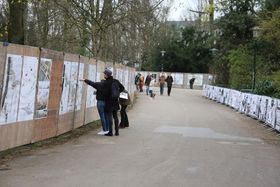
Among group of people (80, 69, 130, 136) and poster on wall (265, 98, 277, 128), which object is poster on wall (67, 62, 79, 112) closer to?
group of people (80, 69, 130, 136)

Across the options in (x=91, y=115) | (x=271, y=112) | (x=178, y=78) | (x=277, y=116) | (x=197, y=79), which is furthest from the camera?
(x=178, y=78)

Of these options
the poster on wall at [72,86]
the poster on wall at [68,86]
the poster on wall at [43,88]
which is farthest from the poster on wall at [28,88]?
the poster on wall at [72,86]

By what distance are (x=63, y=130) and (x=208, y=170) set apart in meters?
5.67

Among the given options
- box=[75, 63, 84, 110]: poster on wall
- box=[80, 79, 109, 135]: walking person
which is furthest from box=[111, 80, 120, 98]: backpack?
box=[75, 63, 84, 110]: poster on wall

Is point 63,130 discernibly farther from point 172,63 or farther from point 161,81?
point 172,63

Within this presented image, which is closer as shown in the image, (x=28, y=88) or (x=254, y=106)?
(x=28, y=88)

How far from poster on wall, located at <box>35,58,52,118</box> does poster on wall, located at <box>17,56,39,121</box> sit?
0.31m

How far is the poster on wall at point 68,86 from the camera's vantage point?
14.3 meters

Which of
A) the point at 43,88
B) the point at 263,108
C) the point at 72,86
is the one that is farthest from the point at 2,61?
the point at 263,108

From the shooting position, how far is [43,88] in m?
12.6

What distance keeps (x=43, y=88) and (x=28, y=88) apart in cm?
99

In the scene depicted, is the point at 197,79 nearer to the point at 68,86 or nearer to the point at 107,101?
the point at 107,101

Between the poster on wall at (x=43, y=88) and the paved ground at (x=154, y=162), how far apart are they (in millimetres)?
977

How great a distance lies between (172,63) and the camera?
266 feet
